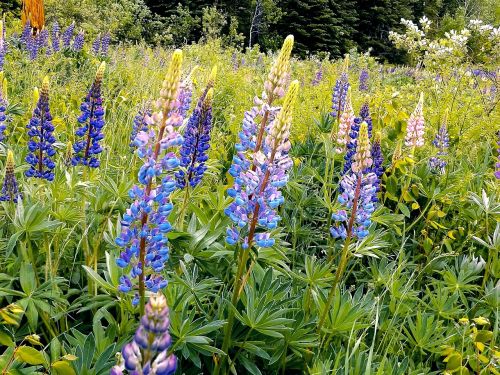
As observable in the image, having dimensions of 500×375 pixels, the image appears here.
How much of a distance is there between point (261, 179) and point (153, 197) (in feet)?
1.13

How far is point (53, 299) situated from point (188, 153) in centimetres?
84

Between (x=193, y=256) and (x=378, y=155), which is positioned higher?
(x=378, y=155)

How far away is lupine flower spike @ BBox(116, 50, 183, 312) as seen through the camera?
52.5 inches

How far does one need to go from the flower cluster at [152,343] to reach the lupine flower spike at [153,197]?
684mm

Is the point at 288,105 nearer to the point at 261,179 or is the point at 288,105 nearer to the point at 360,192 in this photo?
the point at 261,179

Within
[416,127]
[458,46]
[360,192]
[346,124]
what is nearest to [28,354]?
[360,192]

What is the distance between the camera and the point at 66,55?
6.38 metres

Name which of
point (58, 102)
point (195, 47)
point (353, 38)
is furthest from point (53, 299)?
point (353, 38)

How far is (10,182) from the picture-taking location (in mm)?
1924

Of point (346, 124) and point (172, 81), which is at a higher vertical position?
point (172, 81)

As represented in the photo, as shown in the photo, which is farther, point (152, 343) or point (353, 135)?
point (353, 135)

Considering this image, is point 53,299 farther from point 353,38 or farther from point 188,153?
point 353,38

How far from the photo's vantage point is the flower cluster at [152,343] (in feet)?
2.25

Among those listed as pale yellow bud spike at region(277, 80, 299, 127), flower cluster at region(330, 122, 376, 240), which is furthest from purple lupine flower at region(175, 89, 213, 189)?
pale yellow bud spike at region(277, 80, 299, 127)
